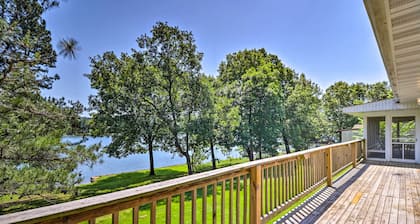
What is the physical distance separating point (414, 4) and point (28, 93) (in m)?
6.49

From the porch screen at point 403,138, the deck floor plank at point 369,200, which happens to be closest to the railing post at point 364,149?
the porch screen at point 403,138

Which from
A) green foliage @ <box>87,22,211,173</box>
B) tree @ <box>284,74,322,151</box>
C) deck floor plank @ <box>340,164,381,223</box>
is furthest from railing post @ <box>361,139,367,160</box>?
green foliage @ <box>87,22,211,173</box>

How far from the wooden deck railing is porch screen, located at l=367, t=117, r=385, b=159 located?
4721 mm

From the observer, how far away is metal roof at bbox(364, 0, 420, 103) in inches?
76.9

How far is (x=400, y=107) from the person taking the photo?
27.1 ft

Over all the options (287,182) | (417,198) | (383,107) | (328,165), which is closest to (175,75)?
(328,165)

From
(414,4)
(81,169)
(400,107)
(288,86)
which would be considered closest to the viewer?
(414,4)

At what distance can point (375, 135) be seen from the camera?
9867 mm

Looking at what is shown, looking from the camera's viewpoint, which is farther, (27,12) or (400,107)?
(400,107)

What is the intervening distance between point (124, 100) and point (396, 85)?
9.79 metres

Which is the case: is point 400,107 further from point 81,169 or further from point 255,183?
point 81,169

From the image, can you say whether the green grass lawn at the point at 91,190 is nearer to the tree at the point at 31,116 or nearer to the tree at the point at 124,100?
the tree at the point at 31,116

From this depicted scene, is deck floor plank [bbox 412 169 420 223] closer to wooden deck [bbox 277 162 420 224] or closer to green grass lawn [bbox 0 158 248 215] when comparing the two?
wooden deck [bbox 277 162 420 224]

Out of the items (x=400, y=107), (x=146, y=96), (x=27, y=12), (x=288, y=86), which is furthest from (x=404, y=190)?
(x=288, y=86)
